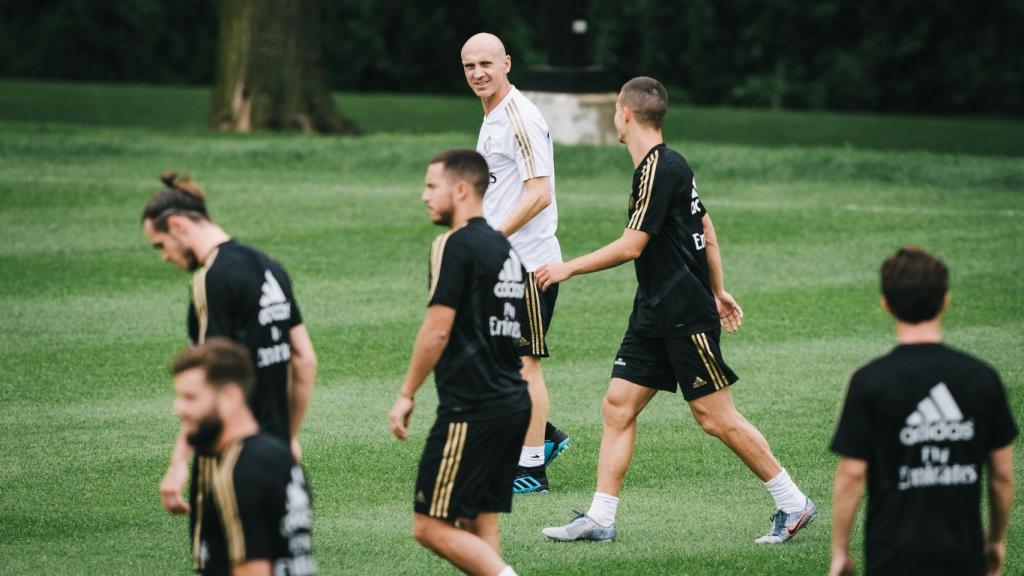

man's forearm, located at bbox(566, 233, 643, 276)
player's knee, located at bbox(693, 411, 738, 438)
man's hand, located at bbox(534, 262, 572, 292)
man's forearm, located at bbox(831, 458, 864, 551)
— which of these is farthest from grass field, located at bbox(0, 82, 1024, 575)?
man's forearm, located at bbox(831, 458, 864, 551)

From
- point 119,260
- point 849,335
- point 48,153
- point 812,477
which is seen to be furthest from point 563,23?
point 812,477

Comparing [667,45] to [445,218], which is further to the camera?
[667,45]

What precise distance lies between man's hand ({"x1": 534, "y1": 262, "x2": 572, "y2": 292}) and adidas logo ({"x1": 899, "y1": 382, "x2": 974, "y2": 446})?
2937 mm

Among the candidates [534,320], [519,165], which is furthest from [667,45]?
[534,320]

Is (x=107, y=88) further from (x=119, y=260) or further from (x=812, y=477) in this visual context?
(x=812, y=477)

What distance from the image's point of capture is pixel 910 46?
112 feet

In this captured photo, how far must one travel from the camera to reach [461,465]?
6078 millimetres

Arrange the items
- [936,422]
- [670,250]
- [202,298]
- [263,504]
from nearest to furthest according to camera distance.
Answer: [263,504] < [936,422] < [202,298] < [670,250]

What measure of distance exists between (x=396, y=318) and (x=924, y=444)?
26.3 feet

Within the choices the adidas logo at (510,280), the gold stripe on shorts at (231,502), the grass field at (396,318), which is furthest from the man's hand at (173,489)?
the grass field at (396,318)

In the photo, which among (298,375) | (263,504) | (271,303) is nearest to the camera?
(263,504)

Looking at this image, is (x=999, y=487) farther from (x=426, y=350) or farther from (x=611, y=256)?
(x=611, y=256)

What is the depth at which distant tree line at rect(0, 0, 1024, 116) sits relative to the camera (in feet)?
111

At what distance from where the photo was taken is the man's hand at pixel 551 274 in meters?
7.66
